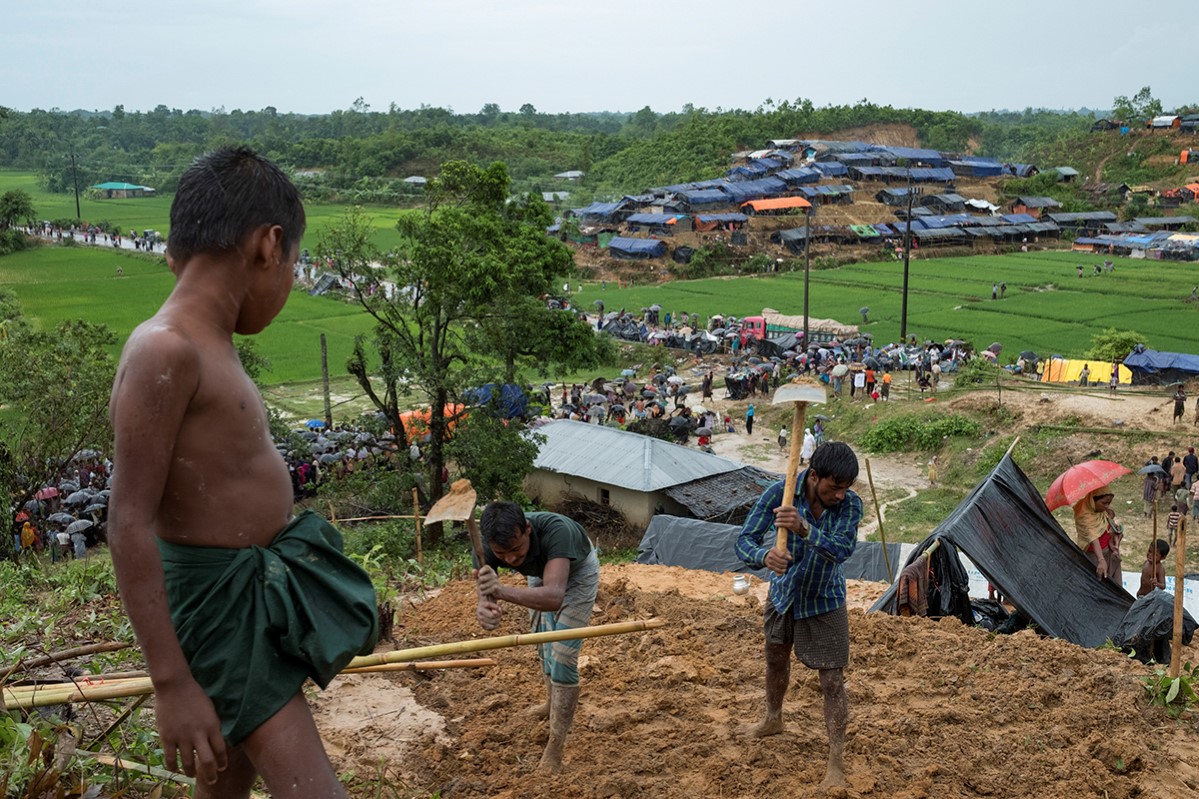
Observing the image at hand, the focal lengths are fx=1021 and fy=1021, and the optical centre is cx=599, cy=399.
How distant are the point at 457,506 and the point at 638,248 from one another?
5159 cm

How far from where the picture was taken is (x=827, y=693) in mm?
4566

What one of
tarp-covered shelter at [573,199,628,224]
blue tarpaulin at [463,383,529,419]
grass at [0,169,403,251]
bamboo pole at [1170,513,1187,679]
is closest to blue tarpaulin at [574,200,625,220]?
tarp-covered shelter at [573,199,628,224]

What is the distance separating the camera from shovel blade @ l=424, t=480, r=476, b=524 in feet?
12.5

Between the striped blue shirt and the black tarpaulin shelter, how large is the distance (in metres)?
4.08

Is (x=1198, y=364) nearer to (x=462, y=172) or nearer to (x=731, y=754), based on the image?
(x=462, y=172)

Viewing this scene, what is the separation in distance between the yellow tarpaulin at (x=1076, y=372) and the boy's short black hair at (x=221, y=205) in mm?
28077

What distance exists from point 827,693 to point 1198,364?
2707 cm

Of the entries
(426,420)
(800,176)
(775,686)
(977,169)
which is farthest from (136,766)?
(977,169)

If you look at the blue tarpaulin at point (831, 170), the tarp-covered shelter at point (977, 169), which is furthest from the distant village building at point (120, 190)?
the tarp-covered shelter at point (977, 169)

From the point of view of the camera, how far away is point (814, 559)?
15.0 ft

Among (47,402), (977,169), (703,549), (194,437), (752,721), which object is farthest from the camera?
(977,169)

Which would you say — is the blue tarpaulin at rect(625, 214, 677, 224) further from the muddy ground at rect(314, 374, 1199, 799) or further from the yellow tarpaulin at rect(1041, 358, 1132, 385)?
the muddy ground at rect(314, 374, 1199, 799)

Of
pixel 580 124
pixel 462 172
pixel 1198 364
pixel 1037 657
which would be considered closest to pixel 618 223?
pixel 1198 364

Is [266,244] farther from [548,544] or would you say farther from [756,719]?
[756,719]
